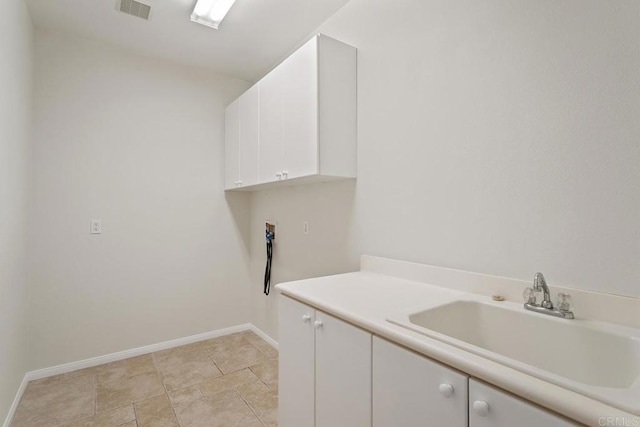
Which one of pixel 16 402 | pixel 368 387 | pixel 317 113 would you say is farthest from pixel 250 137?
pixel 16 402

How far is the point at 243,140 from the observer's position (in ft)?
9.39

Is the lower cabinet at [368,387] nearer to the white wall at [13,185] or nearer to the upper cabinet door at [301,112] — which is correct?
the upper cabinet door at [301,112]

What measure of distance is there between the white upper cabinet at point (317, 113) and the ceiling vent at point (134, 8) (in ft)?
3.34

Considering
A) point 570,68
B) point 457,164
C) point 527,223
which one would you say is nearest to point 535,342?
point 527,223

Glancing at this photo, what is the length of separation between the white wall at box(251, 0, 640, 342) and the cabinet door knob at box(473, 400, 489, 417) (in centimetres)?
67

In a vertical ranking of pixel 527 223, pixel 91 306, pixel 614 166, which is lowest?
pixel 91 306

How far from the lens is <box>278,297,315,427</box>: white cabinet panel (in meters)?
1.44

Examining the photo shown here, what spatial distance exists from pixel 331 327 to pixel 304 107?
1342 mm

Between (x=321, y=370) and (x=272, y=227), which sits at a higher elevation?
(x=272, y=227)

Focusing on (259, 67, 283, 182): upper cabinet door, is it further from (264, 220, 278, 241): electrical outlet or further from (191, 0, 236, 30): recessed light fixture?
(264, 220, 278, 241): electrical outlet

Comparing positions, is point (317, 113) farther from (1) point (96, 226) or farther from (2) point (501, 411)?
(1) point (96, 226)

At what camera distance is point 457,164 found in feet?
5.00

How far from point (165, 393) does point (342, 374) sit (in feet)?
5.39

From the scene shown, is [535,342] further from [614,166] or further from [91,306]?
[91,306]
